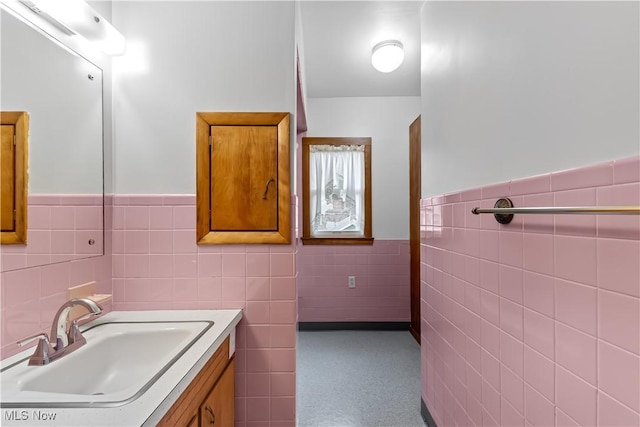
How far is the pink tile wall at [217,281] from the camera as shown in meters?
1.52

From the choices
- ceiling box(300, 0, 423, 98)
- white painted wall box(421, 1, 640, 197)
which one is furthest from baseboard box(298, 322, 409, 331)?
ceiling box(300, 0, 423, 98)

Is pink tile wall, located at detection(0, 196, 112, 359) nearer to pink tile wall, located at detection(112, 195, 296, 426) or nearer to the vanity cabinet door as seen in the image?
pink tile wall, located at detection(112, 195, 296, 426)

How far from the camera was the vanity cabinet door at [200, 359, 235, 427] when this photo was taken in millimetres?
1084

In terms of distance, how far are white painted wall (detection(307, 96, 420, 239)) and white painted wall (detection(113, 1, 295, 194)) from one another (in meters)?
1.92

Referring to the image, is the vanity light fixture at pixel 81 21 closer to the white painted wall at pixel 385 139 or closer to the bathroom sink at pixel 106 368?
the bathroom sink at pixel 106 368

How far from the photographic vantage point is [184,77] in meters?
1.53

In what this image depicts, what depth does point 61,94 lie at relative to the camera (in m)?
1.21

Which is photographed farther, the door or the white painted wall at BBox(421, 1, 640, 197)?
the door

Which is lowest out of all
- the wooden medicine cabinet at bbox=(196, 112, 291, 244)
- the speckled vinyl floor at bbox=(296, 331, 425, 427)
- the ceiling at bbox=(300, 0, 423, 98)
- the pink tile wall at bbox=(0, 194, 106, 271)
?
the speckled vinyl floor at bbox=(296, 331, 425, 427)

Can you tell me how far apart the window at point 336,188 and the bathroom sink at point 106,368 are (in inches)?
87.9

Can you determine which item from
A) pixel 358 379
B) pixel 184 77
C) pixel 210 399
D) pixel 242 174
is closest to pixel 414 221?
pixel 358 379

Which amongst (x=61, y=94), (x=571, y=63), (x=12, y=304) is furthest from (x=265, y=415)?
(x=571, y=63)

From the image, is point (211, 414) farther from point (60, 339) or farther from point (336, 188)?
point (336, 188)

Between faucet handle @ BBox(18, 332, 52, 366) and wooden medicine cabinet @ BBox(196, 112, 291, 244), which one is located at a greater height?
wooden medicine cabinet @ BBox(196, 112, 291, 244)
